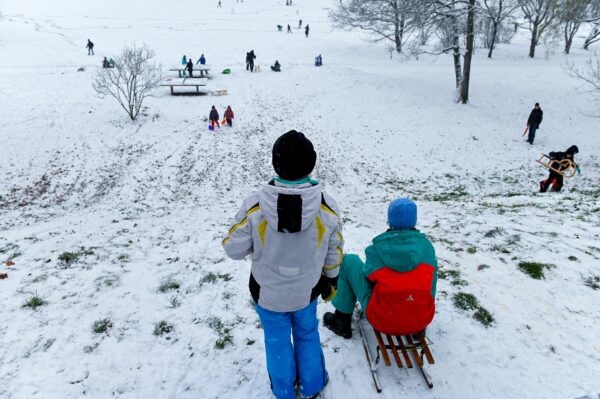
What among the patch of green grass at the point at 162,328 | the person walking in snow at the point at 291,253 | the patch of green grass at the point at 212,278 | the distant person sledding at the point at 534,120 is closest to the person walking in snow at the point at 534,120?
the distant person sledding at the point at 534,120

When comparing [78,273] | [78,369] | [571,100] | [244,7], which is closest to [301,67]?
[571,100]

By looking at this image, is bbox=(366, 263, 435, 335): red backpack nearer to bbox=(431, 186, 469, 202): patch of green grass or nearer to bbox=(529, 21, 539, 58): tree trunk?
bbox=(431, 186, 469, 202): patch of green grass

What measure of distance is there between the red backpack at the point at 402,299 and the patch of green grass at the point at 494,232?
386 centimetres

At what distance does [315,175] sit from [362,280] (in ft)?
32.2

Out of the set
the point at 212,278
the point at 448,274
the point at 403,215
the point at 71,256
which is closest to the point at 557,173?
the point at 448,274

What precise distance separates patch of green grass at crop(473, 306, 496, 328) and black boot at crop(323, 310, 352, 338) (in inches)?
62.5

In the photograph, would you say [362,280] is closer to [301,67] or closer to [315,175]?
[315,175]

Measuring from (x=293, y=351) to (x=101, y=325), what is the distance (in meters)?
2.70

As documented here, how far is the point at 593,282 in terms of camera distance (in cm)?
484

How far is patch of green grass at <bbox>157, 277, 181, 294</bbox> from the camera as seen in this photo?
5438 millimetres

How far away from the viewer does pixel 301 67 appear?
101 ft

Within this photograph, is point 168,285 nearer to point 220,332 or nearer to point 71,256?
point 220,332

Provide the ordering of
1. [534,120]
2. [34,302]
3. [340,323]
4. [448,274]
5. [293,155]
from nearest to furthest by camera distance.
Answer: [293,155] → [340,323] → [34,302] → [448,274] → [534,120]

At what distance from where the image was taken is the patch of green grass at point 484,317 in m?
4.27
